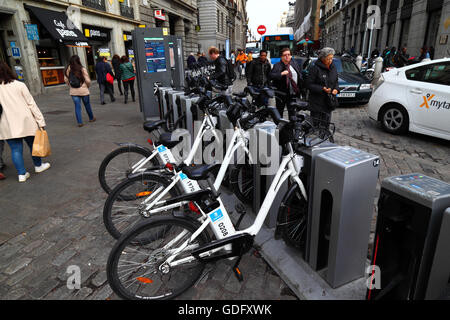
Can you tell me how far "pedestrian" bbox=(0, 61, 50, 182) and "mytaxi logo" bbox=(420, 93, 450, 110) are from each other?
709cm

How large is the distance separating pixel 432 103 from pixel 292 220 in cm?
498

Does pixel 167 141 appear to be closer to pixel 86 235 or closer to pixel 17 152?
pixel 86 235

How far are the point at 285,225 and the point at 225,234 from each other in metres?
0.64

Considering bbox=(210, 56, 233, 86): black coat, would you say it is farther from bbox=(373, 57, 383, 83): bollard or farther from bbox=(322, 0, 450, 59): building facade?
bbox=(322, 0, 450, 59): building facade

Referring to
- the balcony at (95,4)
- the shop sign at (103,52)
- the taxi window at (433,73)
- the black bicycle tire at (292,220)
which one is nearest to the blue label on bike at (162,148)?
the black bicycle tire at (292,220)

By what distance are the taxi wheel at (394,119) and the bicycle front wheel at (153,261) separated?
6.14 metres

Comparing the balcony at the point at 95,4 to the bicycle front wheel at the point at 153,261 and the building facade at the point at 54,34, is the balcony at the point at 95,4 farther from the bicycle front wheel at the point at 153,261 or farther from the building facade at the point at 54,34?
the bicycle front wheel at the point at 153,261

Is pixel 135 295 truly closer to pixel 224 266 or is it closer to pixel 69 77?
pixel 224 266

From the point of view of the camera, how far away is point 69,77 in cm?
810

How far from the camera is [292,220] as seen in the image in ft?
9.33

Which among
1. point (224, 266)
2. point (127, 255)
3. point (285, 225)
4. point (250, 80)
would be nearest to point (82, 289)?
point (127, 255)

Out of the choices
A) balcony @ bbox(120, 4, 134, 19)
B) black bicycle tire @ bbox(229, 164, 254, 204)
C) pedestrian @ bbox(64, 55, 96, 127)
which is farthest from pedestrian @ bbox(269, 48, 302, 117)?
balcony @ bbox(120, 4, 134, 19)

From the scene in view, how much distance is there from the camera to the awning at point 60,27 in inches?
571

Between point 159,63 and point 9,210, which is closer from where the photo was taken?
point 9,210
